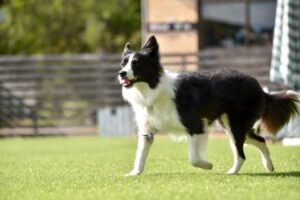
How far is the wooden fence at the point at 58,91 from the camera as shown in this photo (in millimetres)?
24734

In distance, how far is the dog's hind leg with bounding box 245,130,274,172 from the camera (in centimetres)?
1044

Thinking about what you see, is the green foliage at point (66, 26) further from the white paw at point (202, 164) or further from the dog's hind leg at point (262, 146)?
the white paw at point (202, 164)

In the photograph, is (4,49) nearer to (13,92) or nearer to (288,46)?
(13,92)

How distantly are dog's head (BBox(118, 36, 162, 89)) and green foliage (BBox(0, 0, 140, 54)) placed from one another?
22.6 m

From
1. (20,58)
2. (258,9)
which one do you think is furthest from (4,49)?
(258,9)

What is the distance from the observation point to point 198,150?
9922 mm

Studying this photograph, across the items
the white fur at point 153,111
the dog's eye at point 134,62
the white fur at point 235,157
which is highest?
the dog's eye at point 134,62

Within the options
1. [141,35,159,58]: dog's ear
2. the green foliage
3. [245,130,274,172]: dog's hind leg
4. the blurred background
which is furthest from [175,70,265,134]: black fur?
the green foliage

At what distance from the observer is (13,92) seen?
82.8 ft

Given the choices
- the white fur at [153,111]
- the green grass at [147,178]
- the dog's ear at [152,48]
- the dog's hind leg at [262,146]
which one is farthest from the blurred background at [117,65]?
the white fur at [153,111]

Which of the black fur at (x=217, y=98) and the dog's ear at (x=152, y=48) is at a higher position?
the dog's ear at (x=152, y=48)

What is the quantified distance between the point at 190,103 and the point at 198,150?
24.7 inches

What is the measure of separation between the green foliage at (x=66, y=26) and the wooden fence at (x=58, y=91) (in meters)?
7.18

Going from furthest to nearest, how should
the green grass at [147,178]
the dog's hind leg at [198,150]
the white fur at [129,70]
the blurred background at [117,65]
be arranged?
the blurred background at [117,65]
the white fur at [129,70]
the dog's hind leg at [198,150]
the green grass at [147,178]
